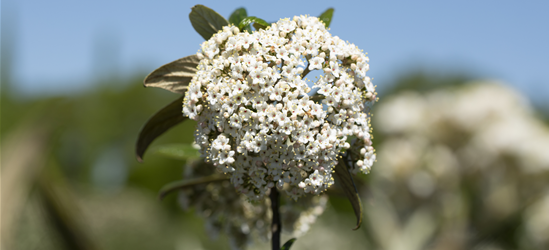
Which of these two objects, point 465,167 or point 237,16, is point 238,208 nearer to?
point 237,16

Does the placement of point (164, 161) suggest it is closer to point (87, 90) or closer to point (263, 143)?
point (87, 90)

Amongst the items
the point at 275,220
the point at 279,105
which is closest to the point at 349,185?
the point at 275,220

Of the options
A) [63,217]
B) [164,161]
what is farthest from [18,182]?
[164,161]

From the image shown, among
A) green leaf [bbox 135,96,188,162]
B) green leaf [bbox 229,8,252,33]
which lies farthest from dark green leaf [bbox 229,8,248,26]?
green leaf [bbox 135,96,188,162]

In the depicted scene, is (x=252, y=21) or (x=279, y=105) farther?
(x=252, y=21)

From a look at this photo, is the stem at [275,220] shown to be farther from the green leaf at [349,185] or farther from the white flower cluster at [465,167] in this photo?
the white flower cluster at [465,167]

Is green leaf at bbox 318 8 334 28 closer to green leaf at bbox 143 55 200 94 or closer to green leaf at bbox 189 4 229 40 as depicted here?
green leaf at bbox 189 4 229 40

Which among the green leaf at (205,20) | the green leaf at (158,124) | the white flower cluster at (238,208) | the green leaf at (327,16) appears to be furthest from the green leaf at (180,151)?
the green leaf at (327,16)
